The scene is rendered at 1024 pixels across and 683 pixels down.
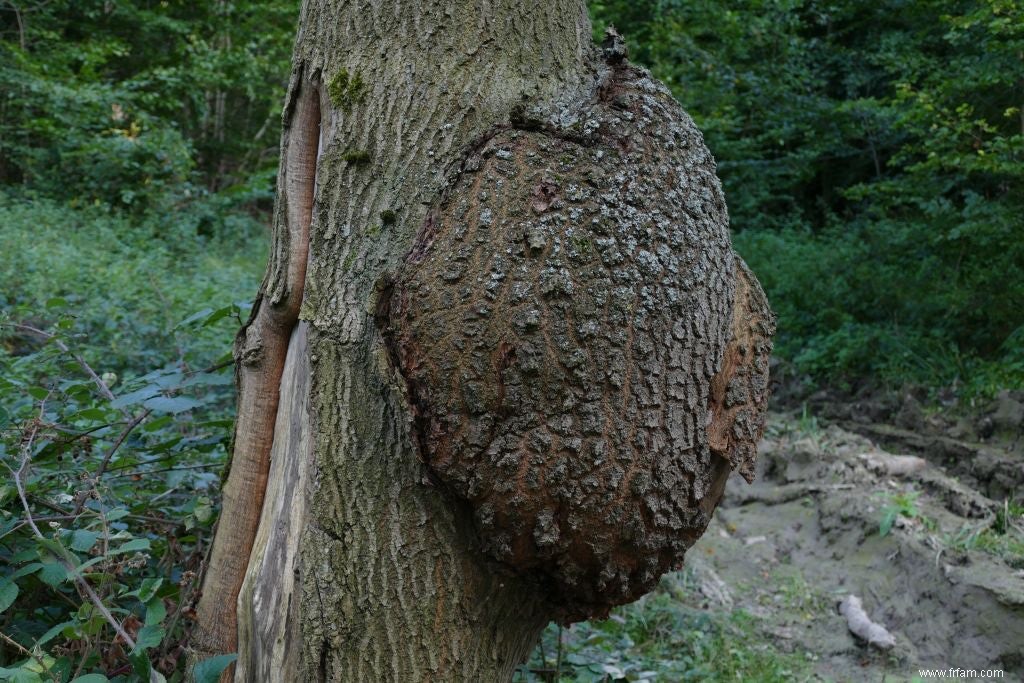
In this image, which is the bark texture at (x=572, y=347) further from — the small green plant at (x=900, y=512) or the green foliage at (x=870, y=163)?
the green foliage at (x=870, y=163)

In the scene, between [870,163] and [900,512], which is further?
[870,163]

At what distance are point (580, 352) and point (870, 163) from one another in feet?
37.2

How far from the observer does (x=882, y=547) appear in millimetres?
4508

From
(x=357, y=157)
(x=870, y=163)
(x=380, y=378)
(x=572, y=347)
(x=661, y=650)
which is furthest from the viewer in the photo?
(x=870, y=163)

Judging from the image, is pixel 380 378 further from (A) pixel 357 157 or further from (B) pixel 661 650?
(B) pixel 661 650

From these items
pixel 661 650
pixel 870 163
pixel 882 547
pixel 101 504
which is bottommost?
pixel 661 650

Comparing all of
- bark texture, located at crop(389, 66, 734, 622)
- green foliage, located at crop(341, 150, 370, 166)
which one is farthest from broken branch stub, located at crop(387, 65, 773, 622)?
green foliage, located at crop(341, 150, 370, 166)

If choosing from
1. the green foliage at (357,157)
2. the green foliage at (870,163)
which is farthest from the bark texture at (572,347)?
the green foliage at (870,163)

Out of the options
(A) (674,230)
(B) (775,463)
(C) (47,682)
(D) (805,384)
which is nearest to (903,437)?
(B) (775,463)

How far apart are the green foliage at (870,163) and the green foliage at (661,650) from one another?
11.5 feet

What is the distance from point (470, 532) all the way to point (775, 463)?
4491 millimetres

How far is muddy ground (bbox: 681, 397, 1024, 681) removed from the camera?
12.2 feet

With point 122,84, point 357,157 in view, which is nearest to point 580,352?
point 357,157

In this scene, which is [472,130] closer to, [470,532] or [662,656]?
[470,532]
